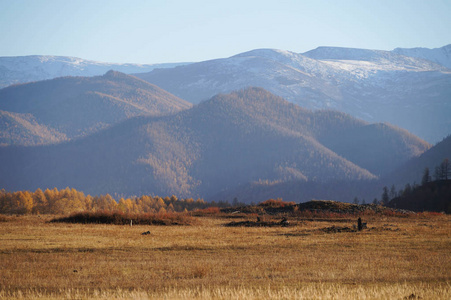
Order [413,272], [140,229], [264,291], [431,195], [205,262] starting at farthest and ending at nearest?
[431,195], [140,229], [205,262], [413,272], [264,291]

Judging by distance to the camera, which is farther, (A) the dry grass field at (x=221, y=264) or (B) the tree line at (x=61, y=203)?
(B) the tree line at (x=61, y=203)

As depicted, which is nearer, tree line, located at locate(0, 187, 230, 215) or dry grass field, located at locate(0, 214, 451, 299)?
dry grass field, located at locate(0, 214, 451, 299)

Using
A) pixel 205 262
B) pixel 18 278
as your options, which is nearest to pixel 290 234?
pixel 205 262

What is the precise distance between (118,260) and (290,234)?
1638cm

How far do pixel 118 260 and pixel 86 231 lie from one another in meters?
13.3

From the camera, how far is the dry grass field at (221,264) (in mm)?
18547

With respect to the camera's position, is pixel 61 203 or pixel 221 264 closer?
pixel 221 264

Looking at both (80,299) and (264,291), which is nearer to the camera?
(80,299)

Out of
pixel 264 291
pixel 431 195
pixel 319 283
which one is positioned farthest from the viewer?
pixel 431 195

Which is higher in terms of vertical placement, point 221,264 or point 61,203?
point 61,203

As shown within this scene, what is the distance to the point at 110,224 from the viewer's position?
4691 centimetres

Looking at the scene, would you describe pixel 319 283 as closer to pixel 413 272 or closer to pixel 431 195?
pixel 413 272

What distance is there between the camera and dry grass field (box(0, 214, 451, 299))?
18547mm

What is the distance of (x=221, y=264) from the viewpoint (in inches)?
984
